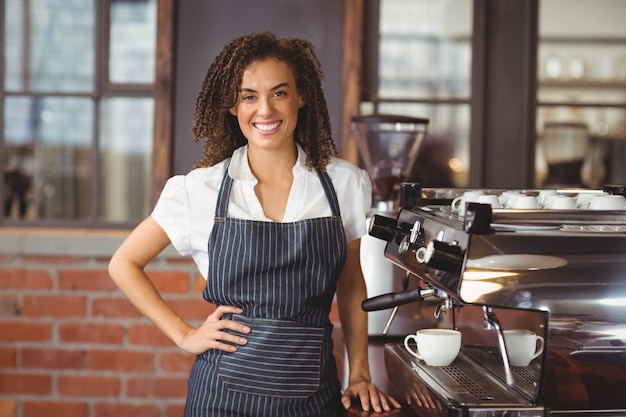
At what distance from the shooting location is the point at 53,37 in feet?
10.1

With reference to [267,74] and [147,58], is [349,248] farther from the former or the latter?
[147,58]

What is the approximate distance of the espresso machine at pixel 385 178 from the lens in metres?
1.96

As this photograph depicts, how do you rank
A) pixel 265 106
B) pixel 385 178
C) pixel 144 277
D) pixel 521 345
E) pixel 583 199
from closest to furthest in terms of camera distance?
pixel 521 345 → pixel 583 199 → pixel 265 106 → pixel 144 277 → pixel 385 178

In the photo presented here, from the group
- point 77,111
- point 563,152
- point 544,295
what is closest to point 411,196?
point 544,295

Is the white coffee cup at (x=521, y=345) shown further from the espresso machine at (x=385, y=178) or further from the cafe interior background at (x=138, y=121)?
the cafe interior background at (x=138, y=121)

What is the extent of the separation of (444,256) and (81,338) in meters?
2.08

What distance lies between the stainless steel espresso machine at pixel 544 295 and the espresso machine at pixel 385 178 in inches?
26.6

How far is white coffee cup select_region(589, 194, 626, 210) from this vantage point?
1.36 metres

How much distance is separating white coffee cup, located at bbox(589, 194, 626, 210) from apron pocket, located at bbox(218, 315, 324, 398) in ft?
1.66

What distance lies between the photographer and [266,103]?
5.18 feet

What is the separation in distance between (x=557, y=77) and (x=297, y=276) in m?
2.52

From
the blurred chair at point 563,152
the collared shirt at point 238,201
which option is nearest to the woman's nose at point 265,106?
the collared shirt at point 238,201

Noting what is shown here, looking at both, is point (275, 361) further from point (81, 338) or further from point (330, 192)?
point (81, 338)

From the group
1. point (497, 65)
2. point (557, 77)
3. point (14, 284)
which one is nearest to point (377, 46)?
point (497, 65)
